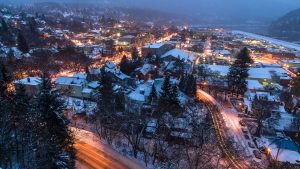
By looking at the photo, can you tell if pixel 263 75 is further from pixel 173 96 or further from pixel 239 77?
pixel 173 96

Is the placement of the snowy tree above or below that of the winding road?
above

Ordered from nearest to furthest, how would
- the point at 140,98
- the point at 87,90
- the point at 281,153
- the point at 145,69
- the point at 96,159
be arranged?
the point at 96,159, the point at 281,153, the point at 140,98, the point at 87,90, the point at 145,69

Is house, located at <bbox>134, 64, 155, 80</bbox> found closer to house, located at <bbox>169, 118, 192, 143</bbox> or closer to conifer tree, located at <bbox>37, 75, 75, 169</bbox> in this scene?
house, located at <bbox>169, 118, 192, 143</bbox>

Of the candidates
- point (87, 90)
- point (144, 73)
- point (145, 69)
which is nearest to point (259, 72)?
point (145, 69)

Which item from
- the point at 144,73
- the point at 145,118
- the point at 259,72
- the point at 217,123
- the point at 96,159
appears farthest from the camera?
the point at 259,72

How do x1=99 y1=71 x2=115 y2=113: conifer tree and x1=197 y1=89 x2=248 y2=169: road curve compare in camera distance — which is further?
x1=99 y1=71 x2=115 y2=113: conifer tree

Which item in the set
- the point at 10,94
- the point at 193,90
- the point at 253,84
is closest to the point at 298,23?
the point at 253,84

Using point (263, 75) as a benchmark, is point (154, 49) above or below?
above

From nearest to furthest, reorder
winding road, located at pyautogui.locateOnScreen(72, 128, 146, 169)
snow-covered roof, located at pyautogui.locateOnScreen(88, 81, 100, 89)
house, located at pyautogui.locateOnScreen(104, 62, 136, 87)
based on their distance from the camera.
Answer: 1. winding road, located at pyautogui.locateOnScreen(72, 128, 146, 169)
2. snow-covered roof, located at pyautogui.locateOnScreen(88, 81, 100, 89)
3. house, located at pyautogui.locateOnScreen(104, 62, 136, 87)

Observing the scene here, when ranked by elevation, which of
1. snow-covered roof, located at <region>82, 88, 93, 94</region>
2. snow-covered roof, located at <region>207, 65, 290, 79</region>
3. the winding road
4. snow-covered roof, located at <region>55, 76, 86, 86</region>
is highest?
snow-covered roof, located at <region>55, 76, 86, 86</region>

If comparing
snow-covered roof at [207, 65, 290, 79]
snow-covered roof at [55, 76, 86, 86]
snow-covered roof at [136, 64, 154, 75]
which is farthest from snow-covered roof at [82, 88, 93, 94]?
snow-covered roof at [207, 65, 290, 79]

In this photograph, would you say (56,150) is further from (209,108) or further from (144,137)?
(209,108)
